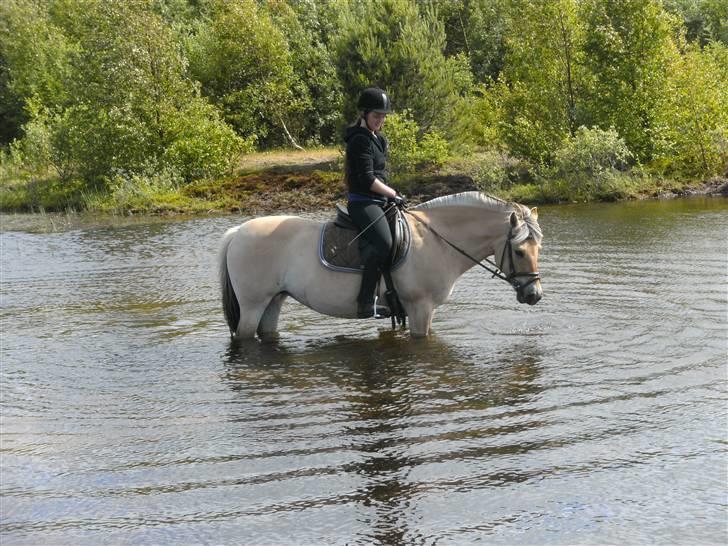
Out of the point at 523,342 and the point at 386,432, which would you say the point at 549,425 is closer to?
the point at 386,432

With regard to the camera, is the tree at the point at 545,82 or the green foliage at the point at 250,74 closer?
the tree at the point at 545,82

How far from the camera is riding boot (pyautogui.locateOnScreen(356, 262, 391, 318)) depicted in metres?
11.1

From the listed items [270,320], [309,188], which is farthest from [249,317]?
[309,188]

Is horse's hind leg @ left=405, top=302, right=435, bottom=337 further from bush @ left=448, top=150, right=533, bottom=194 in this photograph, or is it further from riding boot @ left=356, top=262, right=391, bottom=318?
bush @ left=448, top=150, right=533, bottom=194

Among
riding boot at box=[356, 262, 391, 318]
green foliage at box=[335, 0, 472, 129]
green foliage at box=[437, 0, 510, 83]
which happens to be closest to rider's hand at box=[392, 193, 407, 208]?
riding boot at box=[356, 262, 391, 318]

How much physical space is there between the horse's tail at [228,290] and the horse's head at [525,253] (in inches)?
149

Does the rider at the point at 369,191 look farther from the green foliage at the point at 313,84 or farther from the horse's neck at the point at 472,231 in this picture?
the green foliage at the point at 313,84

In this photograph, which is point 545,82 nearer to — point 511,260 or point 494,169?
point 494,169

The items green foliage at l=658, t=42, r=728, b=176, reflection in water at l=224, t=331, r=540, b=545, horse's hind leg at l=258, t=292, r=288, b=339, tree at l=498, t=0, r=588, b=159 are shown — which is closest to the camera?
reflection in water at l=224, t=331, r=540, b=545

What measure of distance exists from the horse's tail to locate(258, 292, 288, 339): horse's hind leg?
0.38m

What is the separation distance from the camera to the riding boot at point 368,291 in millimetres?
11078

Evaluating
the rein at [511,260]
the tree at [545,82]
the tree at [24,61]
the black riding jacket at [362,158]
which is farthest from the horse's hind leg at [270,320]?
the tree at [24,61]

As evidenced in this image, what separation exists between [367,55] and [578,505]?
117ft

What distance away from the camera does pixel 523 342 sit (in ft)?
37.8
